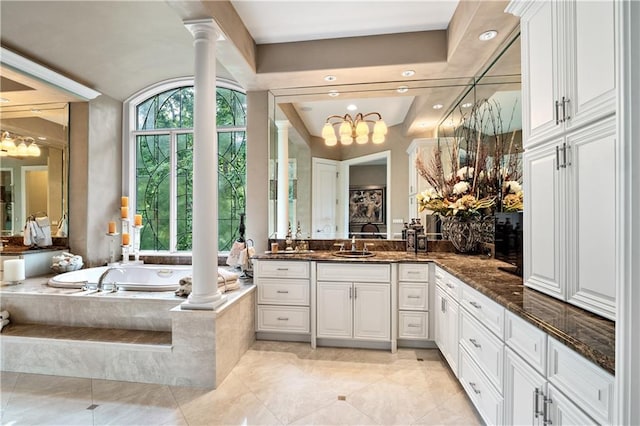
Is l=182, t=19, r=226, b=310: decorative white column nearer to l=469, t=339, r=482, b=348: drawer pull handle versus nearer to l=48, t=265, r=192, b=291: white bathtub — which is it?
l=48, t=265, r=192, b=291: white bathtub

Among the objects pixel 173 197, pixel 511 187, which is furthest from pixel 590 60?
pixel 173 197

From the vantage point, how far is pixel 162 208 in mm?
4230

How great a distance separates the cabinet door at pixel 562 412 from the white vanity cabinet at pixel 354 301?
162 centimetres

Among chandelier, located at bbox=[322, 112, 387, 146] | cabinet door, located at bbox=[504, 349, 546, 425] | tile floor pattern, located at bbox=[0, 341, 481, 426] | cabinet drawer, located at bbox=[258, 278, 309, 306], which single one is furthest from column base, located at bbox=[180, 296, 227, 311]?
chandelier, located at bbox=[322, 112, 387, 146]

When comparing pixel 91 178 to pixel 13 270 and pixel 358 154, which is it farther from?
pixel 358 154

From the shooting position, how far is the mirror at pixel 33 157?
3541mm

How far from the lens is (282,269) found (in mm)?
2879

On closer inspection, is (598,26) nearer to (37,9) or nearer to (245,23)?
(245,23)

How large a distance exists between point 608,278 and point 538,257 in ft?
1.39

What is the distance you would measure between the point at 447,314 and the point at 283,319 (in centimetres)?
148

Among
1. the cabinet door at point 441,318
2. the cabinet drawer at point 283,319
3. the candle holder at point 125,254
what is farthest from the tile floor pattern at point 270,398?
the candle holder at point 125,254

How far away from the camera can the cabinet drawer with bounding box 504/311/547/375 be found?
3.72 feet

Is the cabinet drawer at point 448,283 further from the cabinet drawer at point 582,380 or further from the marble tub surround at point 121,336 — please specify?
the marble tub surround at point 121,336

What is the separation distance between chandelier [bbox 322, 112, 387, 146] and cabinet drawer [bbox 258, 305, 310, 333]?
6.29ft
